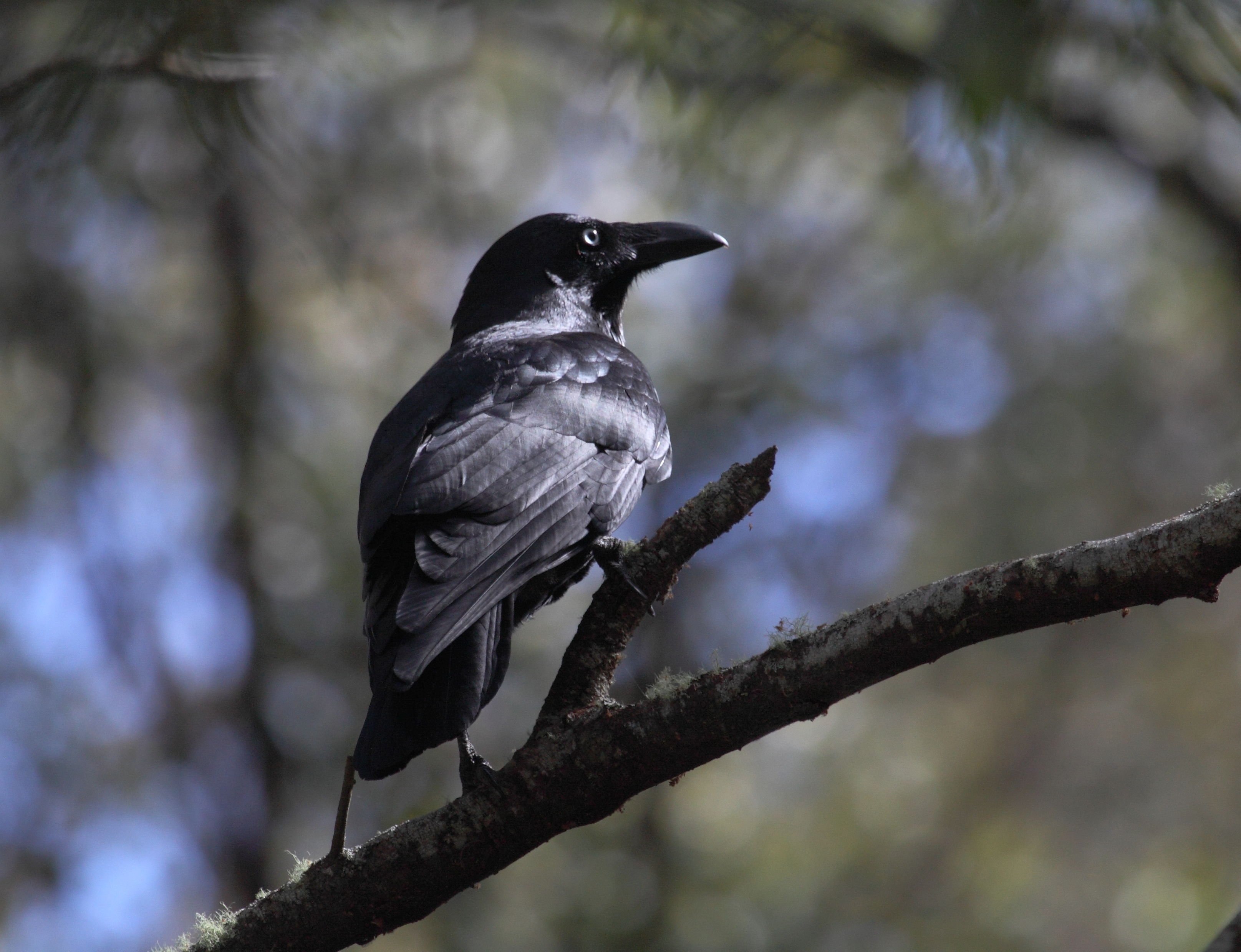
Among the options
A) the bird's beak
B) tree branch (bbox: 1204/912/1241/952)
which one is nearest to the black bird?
the bird's beak

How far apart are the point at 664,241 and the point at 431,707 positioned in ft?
9.01

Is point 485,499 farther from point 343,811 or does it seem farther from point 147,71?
point 147,71

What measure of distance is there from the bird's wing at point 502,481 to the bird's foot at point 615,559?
43 mm

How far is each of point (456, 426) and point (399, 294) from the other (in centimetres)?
442

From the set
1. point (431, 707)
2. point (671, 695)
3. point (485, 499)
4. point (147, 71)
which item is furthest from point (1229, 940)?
point (147, 71)

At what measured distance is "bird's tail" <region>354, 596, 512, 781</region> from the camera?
2570 millimetres

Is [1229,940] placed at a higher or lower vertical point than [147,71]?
lower

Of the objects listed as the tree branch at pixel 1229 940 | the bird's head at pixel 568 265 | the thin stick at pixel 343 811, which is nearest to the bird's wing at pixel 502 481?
the thin stick at pixel 343 811

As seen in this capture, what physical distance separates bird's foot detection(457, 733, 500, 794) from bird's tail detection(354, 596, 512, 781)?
0.11 m

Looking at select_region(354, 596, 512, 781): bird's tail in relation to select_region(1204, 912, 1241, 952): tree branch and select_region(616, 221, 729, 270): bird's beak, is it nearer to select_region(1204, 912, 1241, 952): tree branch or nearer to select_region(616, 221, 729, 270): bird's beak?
select_region(1204, 912, 1241, 952): tree branch

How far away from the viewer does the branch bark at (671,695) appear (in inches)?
86.5

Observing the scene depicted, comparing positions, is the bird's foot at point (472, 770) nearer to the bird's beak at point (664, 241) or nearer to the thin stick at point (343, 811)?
the thin stick at point (343, 811)

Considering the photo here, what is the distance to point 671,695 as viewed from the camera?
261 centimetres

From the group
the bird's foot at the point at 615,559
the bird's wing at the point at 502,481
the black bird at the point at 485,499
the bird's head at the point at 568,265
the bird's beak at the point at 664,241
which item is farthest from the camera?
the bird's beak at the point at 664,241
